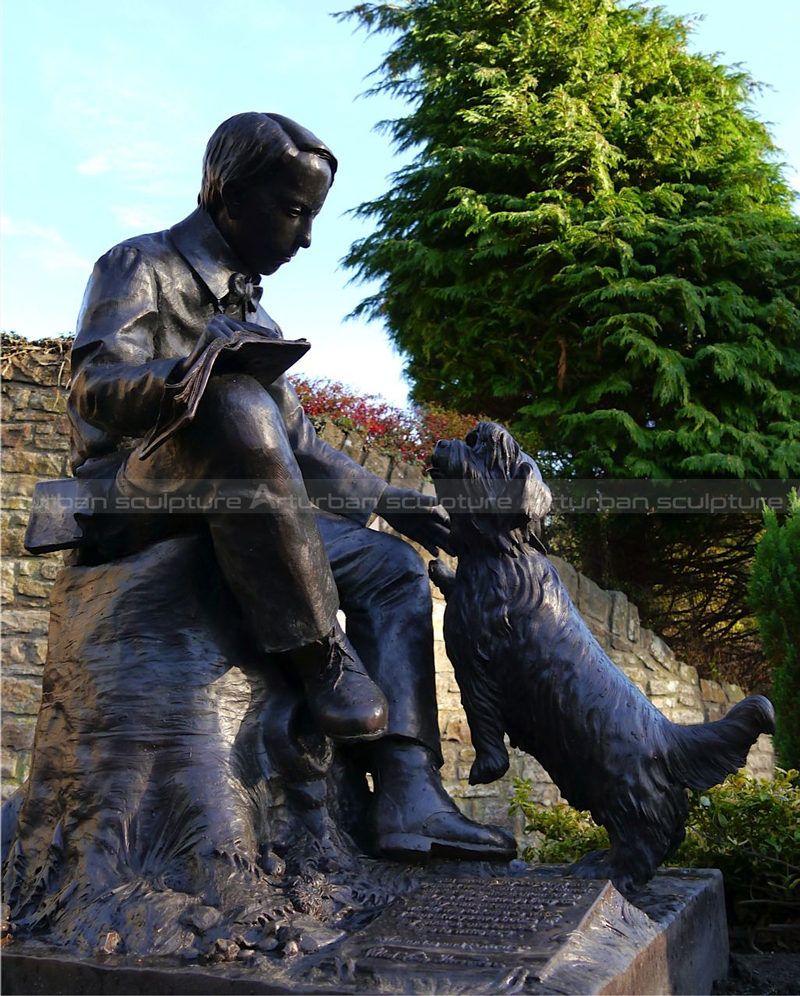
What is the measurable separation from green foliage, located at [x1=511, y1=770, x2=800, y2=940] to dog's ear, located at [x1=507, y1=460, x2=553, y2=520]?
140cm

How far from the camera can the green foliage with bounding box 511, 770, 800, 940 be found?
10.4 feet

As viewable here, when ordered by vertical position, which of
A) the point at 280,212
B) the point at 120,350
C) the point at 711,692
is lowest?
the point at 711,692

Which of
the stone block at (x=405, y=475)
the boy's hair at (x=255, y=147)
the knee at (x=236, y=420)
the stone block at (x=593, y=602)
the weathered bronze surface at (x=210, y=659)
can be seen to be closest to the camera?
the weathered bronze surface at (x=210, y=659)

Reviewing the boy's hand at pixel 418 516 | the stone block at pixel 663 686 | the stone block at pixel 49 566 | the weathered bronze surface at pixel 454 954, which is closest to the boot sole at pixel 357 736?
the weathered bronze surface at pixel 454 954

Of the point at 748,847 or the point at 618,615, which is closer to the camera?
the point at 748,847

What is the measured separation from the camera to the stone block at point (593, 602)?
9031mm

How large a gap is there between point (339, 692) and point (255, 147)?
1.40 m

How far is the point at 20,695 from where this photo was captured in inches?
252

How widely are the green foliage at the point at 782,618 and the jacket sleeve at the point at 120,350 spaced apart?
4.69 metres

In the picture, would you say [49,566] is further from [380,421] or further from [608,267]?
[608,267]

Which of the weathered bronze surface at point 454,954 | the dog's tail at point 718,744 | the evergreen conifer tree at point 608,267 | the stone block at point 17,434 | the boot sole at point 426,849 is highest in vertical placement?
the evergreen conifer tree at point 608,267

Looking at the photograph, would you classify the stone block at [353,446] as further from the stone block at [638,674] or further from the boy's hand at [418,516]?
the boy's hand at [418,516]

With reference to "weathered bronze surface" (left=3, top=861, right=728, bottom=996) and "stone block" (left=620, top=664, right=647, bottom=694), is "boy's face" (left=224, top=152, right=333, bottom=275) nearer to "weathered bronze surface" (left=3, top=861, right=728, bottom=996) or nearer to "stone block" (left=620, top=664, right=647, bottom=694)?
"weathered bronze surface" (left=3, top=861, right=728, bottom=996)

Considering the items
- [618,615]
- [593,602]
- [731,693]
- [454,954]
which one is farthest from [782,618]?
[454,954]
